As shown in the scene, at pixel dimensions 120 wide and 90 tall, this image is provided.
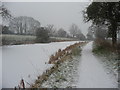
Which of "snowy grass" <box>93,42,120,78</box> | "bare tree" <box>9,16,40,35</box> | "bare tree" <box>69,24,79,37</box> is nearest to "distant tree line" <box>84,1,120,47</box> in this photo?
"snowy grass" <box>93,42,120,78</box>

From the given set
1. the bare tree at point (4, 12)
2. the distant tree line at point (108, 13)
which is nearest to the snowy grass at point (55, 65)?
the distant tree line at point (108, 13)

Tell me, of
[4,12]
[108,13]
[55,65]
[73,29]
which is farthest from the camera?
[73,29]

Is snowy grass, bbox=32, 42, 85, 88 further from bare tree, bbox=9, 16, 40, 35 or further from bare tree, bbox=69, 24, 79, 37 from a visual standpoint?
bare tree, bbox=69, 24, 79, 37

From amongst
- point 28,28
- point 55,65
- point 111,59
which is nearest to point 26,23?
point 28,28

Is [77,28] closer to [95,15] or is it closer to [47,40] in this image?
[47,40]

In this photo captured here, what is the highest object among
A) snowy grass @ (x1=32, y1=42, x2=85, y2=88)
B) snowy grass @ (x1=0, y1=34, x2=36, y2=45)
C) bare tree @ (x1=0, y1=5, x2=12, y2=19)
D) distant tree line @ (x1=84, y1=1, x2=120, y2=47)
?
bare tree @ (x1=0, y1=5, x2=12, y2=19)

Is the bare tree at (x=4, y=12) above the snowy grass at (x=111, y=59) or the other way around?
above

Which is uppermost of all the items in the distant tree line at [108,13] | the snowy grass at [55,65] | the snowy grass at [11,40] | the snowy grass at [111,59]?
the distant tree line at [108,13]

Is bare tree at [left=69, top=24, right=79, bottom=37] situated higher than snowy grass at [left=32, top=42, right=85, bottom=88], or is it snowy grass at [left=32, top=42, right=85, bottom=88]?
bare tree at [left=69, top=24, right=79, bottom=37]

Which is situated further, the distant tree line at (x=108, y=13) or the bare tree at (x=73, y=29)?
the bare tree at (x=73, y=29)

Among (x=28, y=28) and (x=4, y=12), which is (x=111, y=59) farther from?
(x=28, y=28)

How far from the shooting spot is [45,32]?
99.6 feet

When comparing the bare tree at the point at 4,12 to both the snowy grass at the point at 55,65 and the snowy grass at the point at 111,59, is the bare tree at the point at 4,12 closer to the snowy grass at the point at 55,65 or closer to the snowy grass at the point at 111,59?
the snowy grass at the point at 55,65

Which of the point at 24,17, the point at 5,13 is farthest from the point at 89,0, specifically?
the point at 24,17
